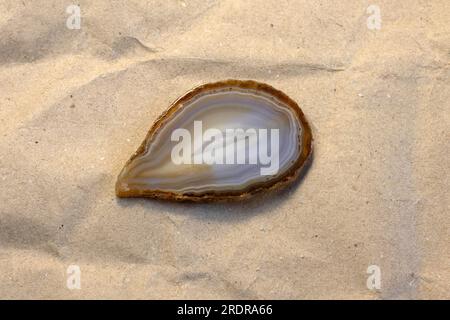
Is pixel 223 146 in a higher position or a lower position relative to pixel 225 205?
higher

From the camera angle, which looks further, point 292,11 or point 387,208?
point 292,11

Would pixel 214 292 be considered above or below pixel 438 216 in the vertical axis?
below

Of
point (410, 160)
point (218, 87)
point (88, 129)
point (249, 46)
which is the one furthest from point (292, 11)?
point (88, 129)

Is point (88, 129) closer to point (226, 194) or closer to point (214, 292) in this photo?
point (226, 194)

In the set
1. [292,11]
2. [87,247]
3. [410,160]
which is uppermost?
[292,11]
